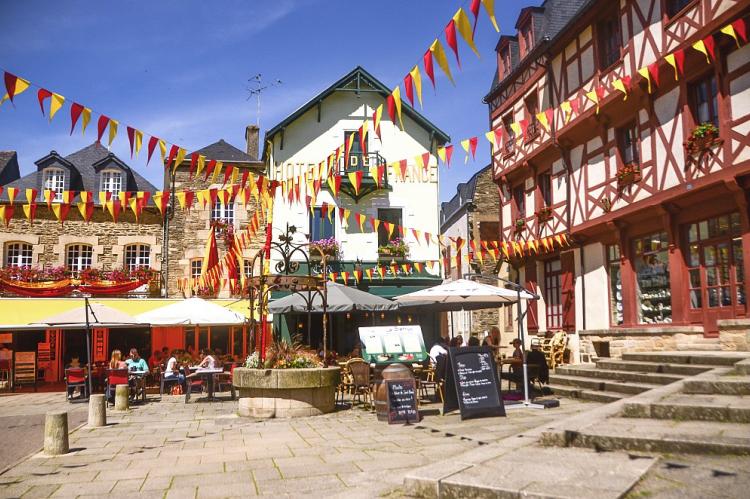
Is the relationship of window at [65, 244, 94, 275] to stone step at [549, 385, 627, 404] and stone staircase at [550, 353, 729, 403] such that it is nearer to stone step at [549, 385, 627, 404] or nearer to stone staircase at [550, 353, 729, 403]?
stone staircase at [550, 353, 729, 403]

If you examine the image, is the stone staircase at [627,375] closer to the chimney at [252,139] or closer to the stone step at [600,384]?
the stone step at [600,384]

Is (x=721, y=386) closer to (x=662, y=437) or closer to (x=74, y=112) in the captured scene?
(x=662, y=437)

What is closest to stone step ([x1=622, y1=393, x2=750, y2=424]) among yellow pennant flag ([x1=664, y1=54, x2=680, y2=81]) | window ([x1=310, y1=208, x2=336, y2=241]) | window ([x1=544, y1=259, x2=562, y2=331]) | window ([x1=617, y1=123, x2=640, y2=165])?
yellow pennant flag ([x1=664, y1=54, x2=680, y2=81])

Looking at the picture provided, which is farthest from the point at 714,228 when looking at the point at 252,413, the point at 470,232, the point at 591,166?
the point at 470,232

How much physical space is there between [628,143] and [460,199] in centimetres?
1635

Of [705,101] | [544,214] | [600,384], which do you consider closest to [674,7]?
[705,101]

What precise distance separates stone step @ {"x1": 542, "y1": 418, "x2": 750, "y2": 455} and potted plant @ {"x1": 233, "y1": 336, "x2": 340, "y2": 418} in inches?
200

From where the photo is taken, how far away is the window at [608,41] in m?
14.6

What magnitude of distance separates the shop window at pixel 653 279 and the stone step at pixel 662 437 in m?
7.76

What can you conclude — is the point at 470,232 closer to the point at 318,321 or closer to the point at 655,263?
the point at 318,321

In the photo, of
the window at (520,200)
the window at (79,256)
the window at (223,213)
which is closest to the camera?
the window at (520,200)

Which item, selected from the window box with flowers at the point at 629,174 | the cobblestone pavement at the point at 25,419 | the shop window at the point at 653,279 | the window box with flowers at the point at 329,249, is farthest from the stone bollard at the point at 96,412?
the window box with flowers at the point at 329,249

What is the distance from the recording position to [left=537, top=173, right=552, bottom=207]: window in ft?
59.3

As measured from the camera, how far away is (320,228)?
71.7 feet
